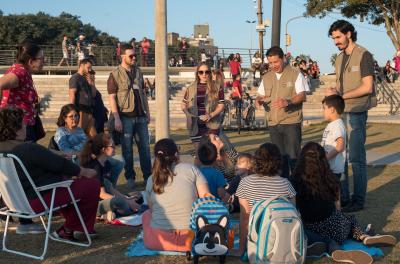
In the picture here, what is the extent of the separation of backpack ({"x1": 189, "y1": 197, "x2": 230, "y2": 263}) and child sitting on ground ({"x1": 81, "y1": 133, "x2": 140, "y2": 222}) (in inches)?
72.2

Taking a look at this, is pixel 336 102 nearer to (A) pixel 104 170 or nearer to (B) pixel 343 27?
(B) pixel 343 27

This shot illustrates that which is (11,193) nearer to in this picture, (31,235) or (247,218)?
(31,235)

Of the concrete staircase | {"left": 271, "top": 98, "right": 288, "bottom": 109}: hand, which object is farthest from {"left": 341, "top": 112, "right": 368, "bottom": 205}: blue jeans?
the concrete staircase

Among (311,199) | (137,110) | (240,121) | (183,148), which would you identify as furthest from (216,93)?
(240,121)

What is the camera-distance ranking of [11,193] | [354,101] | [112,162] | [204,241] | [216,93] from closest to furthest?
1. [204,241]
2. [11,193]
3. [354,101]
4. [112,162]
5. [216,93]

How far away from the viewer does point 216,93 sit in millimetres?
8133

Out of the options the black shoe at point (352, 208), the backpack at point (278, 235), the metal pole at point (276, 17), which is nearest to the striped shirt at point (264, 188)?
the backpack at point (278, 235)

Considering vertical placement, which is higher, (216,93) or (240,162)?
(216,93)

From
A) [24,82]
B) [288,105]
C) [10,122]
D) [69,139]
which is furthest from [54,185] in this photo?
[288,105]

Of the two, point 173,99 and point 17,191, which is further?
point 173,99

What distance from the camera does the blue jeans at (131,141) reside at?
8.70 m

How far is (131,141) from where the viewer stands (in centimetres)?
878

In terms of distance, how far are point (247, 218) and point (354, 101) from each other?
267 centimetres

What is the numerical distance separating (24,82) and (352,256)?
3831 millimetres
